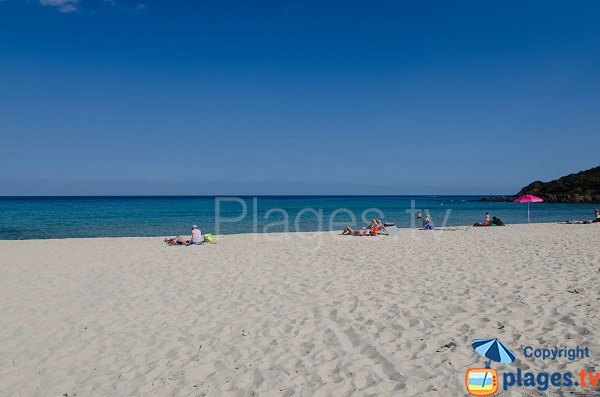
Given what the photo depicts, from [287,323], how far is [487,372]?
9.53ft

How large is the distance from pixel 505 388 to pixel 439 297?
3.21 m

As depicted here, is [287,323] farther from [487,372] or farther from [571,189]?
[571,189]

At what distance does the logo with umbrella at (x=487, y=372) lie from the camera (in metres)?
3.95

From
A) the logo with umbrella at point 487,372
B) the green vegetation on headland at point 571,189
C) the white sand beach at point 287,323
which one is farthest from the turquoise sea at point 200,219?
the logo with umbrella at point 487,372

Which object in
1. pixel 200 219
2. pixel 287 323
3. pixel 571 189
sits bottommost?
pixel 200 219

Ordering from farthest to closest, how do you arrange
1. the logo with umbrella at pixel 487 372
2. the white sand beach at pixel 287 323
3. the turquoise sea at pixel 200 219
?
the turquoise sea at pixel 200 219
the white sand beach at pixel 287 323
the logo with umbrella at pixel 487 372

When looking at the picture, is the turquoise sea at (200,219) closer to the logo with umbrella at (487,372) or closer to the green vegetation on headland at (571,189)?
the green vegetation on headland at (571,189)

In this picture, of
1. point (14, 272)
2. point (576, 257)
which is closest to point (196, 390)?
point (14, 272)

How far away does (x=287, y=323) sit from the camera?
6.06m

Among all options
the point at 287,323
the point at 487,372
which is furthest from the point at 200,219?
the point at 487,372

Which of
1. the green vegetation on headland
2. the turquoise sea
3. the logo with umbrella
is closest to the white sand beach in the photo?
the logo with umbrella

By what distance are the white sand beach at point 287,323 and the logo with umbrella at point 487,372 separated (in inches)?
4.8

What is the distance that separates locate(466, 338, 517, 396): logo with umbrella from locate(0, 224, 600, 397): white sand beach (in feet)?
0.40

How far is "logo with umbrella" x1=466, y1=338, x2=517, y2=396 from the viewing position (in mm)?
3947
